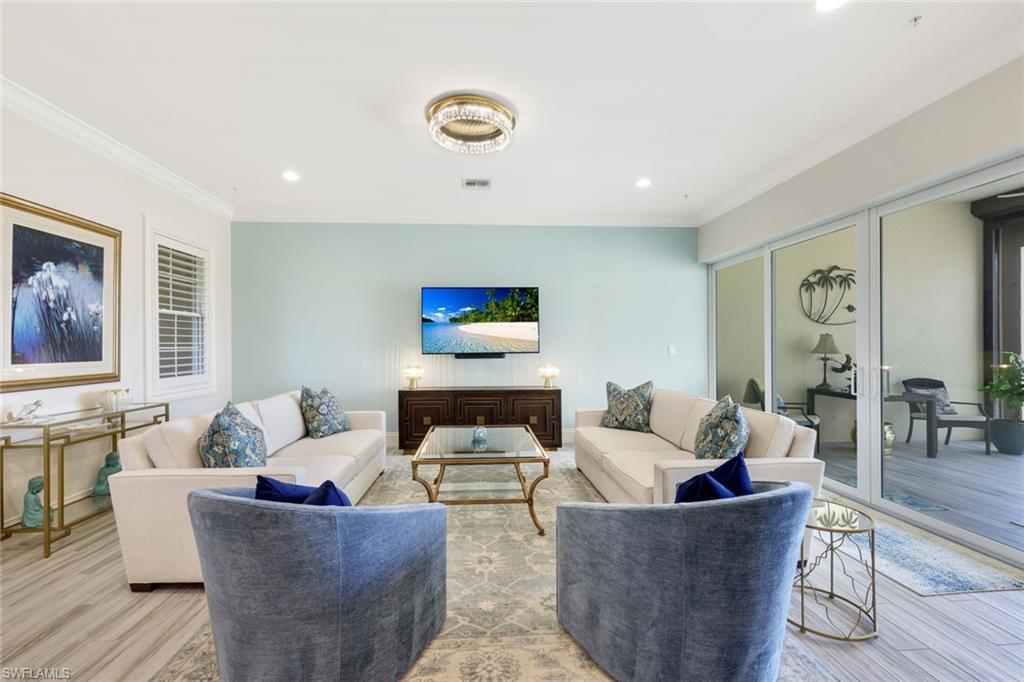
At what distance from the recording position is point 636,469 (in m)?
2.62

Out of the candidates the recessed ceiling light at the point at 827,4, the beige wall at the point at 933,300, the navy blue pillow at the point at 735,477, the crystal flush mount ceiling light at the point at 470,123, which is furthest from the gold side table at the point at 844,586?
the crystal flush mount ceiling light at the point at 470,123

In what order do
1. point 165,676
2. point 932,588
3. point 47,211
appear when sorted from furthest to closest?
point 47,211, point 932,588, point 165,676

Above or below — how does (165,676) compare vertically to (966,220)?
below

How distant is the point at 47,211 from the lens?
2781 mm

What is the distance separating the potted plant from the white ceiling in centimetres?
159

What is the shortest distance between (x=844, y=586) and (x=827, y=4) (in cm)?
272

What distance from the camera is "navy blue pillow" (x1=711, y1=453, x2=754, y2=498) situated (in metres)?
1.39

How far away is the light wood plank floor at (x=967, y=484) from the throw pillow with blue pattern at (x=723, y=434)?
1382mm

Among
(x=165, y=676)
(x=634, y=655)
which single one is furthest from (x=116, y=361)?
(x=634, y=655)

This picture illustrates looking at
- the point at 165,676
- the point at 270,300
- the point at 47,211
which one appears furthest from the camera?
the point at 270,300

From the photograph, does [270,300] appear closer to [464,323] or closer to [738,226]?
[464,323]

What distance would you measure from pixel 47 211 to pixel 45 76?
2.80ft

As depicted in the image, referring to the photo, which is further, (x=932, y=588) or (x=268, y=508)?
(x=932, y=588)

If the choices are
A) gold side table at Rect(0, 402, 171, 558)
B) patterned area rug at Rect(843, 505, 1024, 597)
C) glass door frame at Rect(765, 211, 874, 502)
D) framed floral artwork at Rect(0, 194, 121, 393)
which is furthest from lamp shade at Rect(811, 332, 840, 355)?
framed floral artwork at Rect(0, 194, 121, 393)
